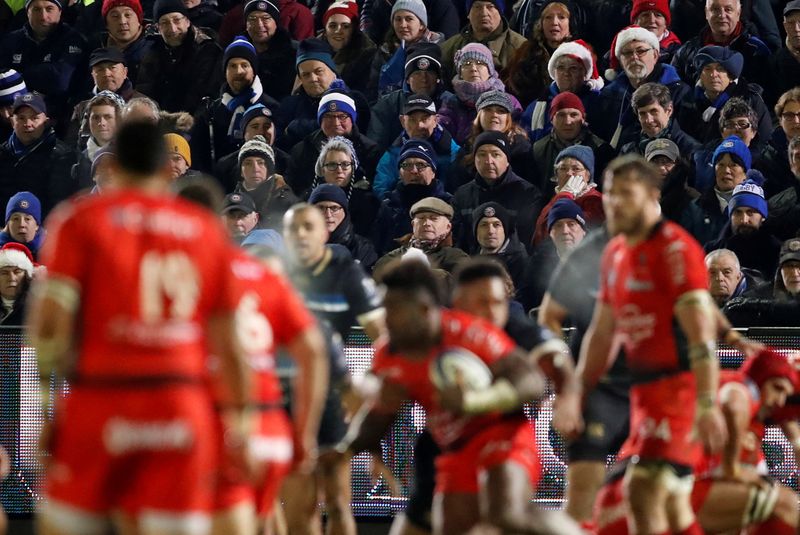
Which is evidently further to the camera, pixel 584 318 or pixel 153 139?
pixel 584 318

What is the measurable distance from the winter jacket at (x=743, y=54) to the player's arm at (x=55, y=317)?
381 inches

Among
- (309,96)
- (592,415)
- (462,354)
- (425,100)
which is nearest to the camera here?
(462,354)

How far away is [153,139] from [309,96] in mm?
9730

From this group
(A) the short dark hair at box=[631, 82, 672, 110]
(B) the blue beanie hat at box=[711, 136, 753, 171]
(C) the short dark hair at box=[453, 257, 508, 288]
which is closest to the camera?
(C) the short dark hair at box=[453, 257, 508, 288]

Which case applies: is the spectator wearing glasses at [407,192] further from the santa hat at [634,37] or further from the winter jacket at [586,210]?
the santa hat at [634,37]

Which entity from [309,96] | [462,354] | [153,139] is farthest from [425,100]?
[153,139]

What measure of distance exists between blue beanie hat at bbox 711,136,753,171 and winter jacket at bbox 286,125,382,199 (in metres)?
3.20

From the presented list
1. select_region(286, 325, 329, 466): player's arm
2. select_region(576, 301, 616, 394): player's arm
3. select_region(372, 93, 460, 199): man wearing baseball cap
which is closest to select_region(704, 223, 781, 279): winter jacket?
select_region(372, 93, 460, 199): man wearing baseball cap

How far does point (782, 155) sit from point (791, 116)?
332 mm

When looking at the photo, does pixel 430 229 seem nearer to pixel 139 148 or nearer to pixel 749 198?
pixel 749 198

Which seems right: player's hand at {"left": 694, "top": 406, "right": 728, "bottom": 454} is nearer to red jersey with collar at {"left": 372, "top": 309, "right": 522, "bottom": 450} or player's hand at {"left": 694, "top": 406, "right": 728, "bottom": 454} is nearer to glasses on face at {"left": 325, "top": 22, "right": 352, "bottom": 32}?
red jersey with collar at {"left": 372, "top": 309, "right": 522, "bottom": 450}

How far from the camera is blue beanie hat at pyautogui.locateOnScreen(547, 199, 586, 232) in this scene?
1320cm

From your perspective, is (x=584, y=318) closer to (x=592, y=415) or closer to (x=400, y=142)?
(x=592, y=415)

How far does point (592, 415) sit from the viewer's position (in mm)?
10453
